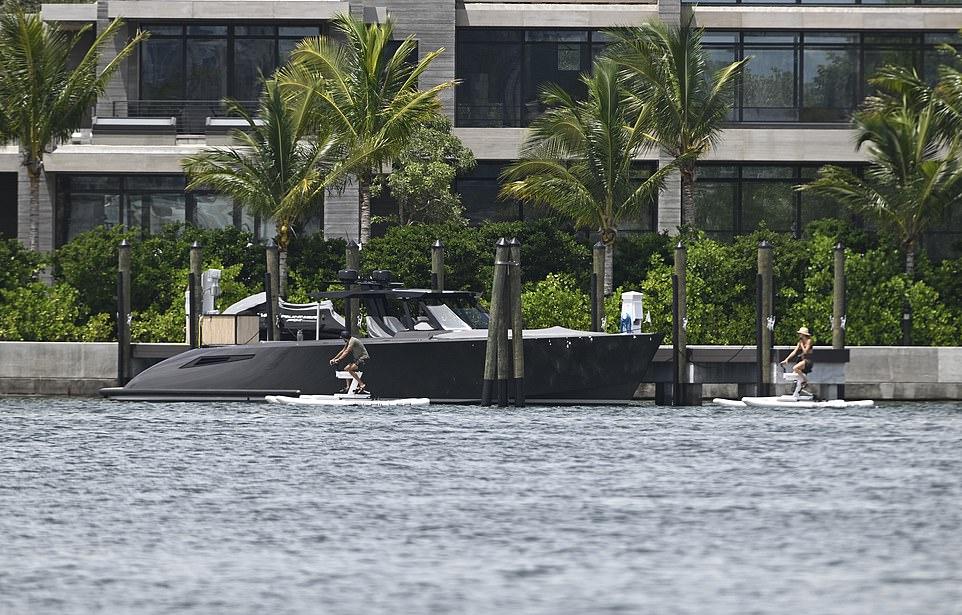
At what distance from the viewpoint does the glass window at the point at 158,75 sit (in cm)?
4672

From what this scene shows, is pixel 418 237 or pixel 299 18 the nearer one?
pixel 418 237

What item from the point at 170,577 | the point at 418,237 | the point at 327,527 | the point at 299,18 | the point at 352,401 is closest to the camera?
the point at 170,577

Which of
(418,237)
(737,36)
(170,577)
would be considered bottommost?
(170,577)

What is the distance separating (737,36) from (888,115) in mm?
8631

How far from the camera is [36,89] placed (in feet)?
134

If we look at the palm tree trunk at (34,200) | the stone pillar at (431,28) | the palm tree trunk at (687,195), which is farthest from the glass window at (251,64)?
the palm tree trunk at (687,195)

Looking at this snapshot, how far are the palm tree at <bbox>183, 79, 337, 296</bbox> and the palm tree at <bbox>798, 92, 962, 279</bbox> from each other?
36.8 ft

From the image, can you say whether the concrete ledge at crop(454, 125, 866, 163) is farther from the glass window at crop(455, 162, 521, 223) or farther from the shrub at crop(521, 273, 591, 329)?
the shrub at crop(521, 273, 591, 329)

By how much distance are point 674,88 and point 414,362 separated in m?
11.3

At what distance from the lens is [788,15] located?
46.5m

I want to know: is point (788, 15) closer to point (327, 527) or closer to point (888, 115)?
point (888, 115)

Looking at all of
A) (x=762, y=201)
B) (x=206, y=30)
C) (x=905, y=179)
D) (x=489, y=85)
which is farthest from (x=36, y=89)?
(x=905, y=179)

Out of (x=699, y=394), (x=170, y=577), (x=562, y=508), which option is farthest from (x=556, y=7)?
(x=170, y=577)

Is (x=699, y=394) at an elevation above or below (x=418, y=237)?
below
